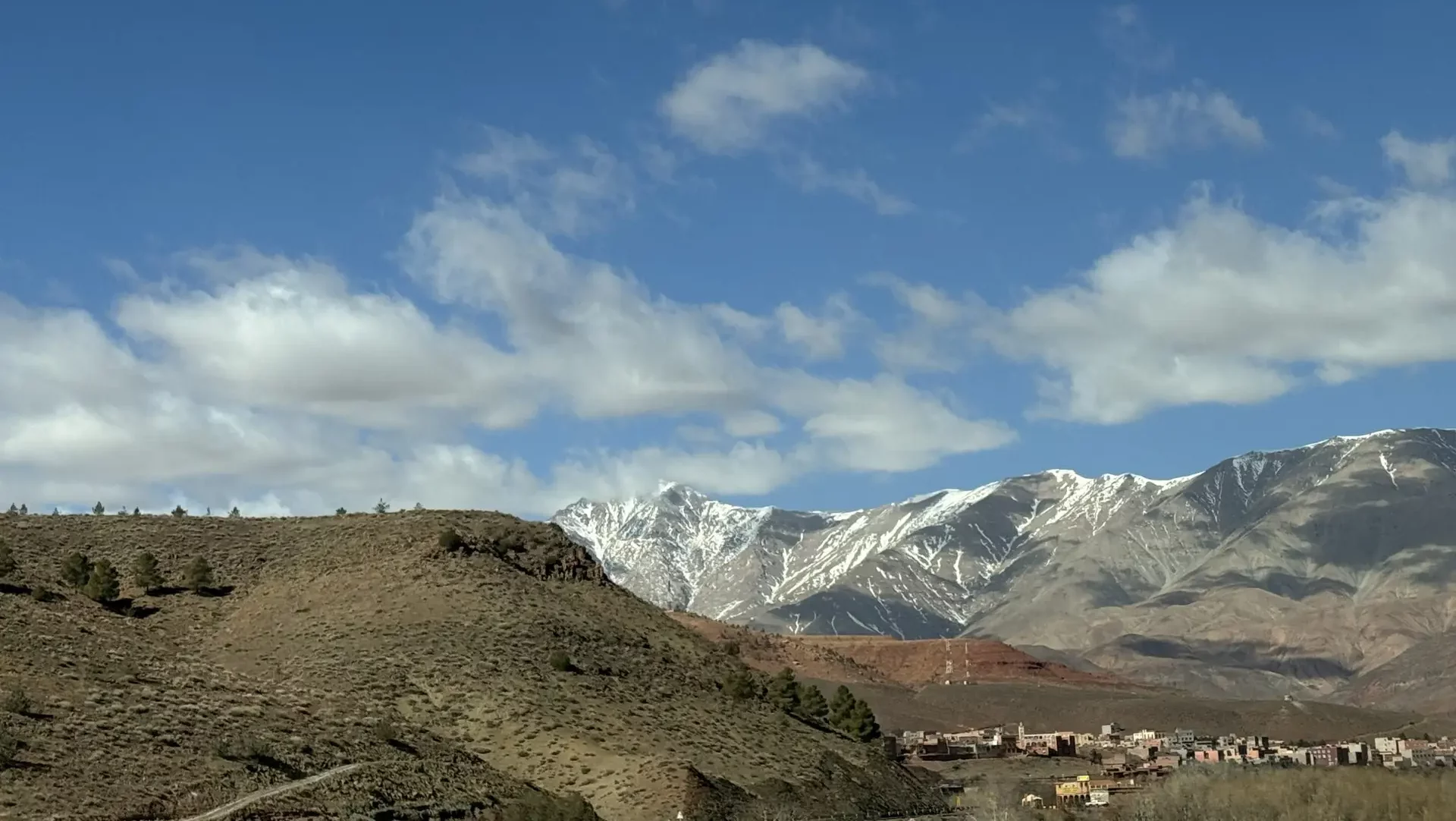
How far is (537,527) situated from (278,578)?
21.0m

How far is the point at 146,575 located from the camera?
93.1 metres

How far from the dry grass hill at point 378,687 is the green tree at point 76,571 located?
1.65 meters

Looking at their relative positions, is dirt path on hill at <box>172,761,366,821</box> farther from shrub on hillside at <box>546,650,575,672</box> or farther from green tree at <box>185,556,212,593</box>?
green tree at <box>185,556,212,593</box>

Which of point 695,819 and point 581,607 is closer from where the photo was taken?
point 695,819

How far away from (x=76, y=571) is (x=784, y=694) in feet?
141

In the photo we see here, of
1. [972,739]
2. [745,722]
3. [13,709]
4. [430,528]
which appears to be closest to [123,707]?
[13,709]

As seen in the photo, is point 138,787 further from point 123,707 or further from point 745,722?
point 745,722

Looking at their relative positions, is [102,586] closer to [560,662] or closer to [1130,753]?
[560,662]

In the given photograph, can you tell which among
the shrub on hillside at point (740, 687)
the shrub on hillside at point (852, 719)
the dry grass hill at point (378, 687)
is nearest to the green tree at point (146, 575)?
the dry grass hill at point (378, 687)

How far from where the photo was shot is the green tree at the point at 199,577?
313 ft

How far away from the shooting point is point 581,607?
9862 centimetres

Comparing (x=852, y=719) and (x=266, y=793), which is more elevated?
(x=852, y=719)

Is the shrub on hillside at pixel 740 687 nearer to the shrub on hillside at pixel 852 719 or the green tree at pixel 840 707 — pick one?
the shrub on hillside at pixel 852 719

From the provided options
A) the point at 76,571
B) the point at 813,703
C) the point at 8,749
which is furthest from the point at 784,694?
the point at 8,749
